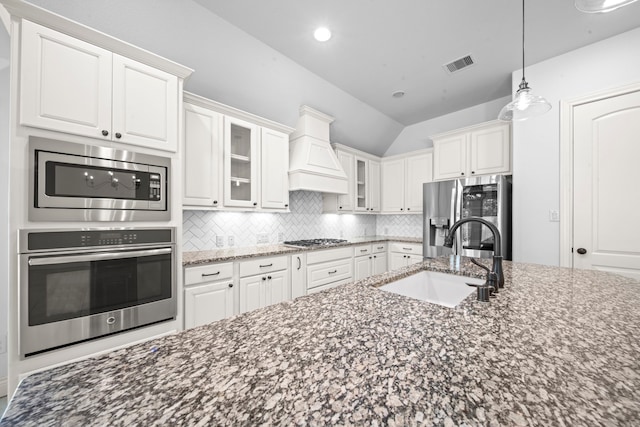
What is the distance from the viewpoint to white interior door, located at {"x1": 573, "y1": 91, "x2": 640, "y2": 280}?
7.16 feet

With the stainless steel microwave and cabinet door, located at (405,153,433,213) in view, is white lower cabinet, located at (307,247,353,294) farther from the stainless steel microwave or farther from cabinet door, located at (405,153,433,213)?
the stainless steel microwave

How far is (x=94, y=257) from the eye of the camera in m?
1.44

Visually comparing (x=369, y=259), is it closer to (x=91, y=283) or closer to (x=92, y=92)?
(x=91, y=283)

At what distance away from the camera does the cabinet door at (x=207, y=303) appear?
1.92m

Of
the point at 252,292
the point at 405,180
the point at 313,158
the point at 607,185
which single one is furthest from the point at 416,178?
the point at 252,292

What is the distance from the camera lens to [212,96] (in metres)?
2.51

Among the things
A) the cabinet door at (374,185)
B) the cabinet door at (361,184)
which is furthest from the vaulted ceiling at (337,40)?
the cabinet door at (374,185)

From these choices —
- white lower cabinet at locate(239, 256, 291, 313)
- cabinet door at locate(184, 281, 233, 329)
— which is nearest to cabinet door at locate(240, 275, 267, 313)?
white lower cabinet at locate(239, 256, 291, 313)

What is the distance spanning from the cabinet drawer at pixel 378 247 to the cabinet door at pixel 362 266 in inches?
6.0

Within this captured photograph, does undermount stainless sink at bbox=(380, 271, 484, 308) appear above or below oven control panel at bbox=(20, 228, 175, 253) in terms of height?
below

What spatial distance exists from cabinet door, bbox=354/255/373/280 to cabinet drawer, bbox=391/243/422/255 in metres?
0.54

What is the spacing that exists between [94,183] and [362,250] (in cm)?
289

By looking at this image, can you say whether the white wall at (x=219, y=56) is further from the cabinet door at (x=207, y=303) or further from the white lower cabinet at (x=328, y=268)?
the cabinet door at (x=207, y=303)

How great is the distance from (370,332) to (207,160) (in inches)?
87.0
